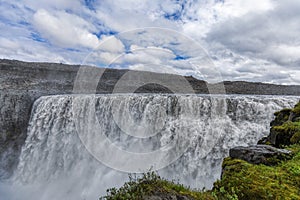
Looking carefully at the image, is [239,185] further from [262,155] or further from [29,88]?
[29,88]

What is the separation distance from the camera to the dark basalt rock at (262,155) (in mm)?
5094

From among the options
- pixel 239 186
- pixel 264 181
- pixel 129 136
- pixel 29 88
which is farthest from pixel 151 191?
pixel 29 88

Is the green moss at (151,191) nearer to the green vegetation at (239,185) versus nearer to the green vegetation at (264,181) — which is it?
the green vegetation at (239,185)

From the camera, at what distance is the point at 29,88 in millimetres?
37938

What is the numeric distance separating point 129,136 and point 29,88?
29.2m

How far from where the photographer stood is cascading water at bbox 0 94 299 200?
14031 mm

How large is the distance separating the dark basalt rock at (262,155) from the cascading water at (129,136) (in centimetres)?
804

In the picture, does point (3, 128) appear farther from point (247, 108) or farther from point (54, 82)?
point (247, 108)

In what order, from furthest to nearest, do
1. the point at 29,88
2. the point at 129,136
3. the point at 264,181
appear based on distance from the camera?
the point at 29,88 → the point at 129,136 → the point at 264,181

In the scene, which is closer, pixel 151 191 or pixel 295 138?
pixel 151 191

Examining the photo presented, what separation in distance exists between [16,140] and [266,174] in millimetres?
27677

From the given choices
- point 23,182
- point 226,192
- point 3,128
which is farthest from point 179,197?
point 3,128

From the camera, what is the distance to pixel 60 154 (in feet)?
63.0

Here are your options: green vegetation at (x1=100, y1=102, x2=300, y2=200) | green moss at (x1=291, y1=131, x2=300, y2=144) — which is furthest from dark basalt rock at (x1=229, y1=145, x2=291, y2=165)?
green moss at (x1=291, y1=131, x2=300, y2=144)
